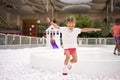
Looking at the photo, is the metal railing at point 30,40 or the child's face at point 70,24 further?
the metal railing at point 30,40

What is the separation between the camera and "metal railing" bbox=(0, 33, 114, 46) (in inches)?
566

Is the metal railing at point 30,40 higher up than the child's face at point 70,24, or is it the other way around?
the child's face at point 70,24

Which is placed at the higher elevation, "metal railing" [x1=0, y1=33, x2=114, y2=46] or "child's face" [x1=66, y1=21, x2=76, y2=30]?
"child's face" [x1=66, y1=21, x2=76, y2=30]

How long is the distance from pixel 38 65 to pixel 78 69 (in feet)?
3.95

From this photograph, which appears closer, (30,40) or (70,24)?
(70,24)

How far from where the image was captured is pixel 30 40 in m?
18.6

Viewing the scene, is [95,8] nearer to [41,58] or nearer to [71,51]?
[41,58]

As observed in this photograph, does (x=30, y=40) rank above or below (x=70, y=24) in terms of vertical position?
below

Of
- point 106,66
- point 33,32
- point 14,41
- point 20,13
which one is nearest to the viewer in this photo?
point 106,66

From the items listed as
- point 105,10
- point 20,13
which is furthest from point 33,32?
point 105,10

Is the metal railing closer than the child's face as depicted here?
No

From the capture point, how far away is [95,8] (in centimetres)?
3500

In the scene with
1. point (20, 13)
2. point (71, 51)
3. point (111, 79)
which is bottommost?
point (111, 79)

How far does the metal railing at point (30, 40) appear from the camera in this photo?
566 inches
